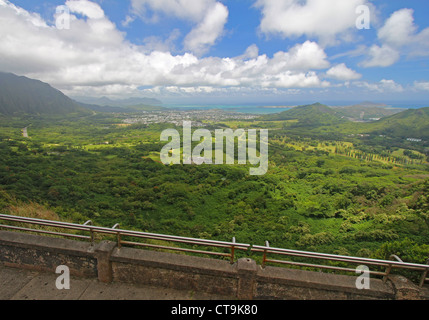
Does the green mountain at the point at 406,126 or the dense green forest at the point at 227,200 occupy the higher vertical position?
the green mountain at the point at 406,126

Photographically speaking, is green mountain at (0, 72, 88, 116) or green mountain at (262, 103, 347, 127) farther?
green mountain at (262, 103, 347, 127)

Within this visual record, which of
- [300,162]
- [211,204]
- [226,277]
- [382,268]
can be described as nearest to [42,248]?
[226,277]

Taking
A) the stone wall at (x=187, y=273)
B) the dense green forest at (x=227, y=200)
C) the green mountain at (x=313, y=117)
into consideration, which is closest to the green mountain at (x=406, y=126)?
the green mountain at (x=313, y=117)

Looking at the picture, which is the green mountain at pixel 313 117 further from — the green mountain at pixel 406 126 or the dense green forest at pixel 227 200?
the dense green forest at pixel 227 200

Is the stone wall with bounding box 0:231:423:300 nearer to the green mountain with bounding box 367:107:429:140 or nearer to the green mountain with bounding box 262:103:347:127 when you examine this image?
the green mountain with bounding box 367:107:429:140

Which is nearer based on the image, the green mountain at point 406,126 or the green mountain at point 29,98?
the green mountain at point 406,126

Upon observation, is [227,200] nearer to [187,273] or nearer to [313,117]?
[187,273]

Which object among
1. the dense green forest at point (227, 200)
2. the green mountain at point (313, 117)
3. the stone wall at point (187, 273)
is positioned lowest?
the dense green forest at point (227, 200)

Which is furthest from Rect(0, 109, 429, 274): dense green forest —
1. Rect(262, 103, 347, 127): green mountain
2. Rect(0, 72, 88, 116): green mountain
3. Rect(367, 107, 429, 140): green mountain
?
Rect(0, 72, 88, 116): green mountain
